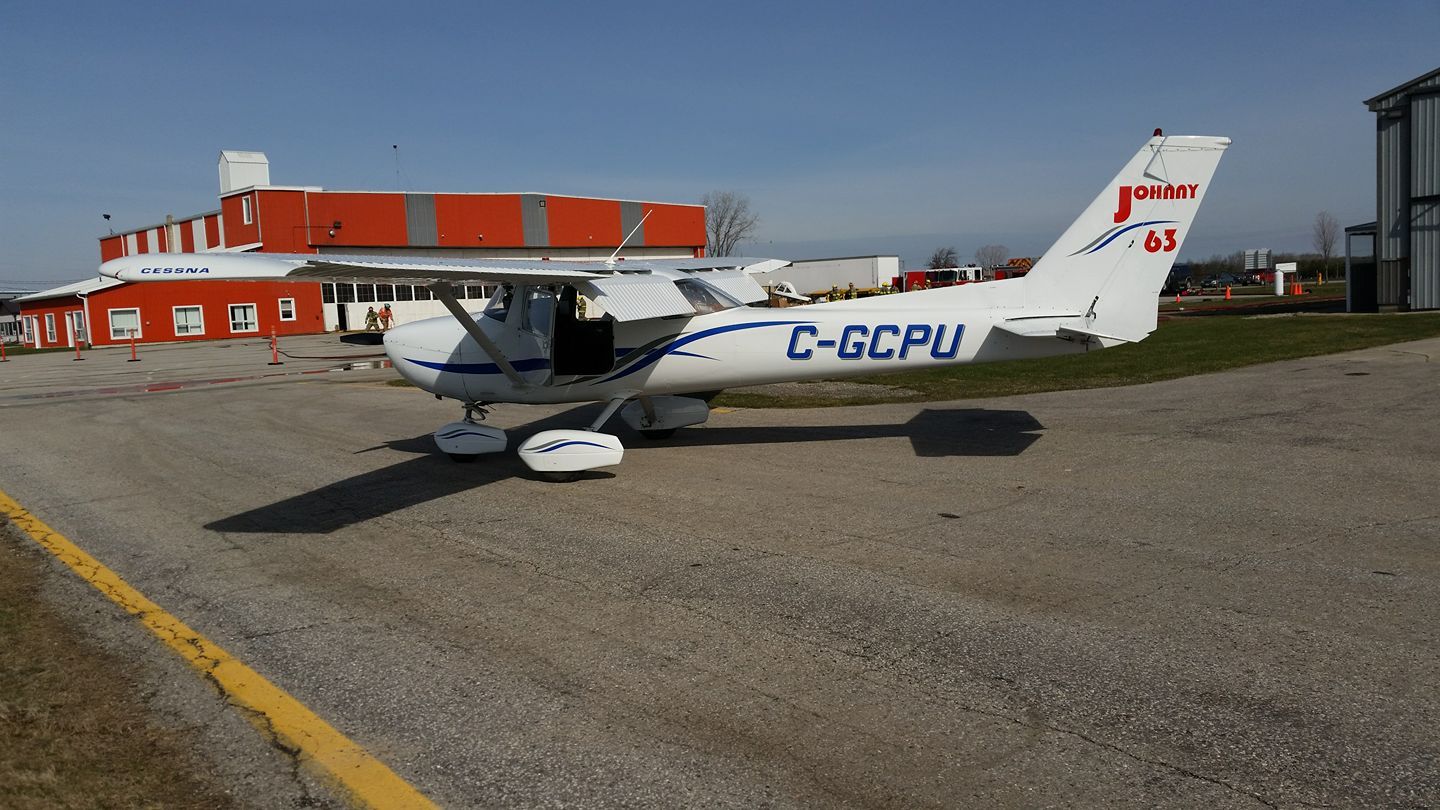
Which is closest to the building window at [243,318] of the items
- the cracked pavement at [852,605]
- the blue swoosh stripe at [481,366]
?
the cracked pavement at [852,605]

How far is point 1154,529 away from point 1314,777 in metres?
3.51

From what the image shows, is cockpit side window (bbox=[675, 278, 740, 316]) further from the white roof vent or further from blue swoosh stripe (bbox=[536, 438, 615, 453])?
the white roof vent

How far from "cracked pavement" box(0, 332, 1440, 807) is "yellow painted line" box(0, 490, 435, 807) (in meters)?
0.10

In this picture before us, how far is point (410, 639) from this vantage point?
16.6ft

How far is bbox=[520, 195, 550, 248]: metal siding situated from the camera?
56438mm

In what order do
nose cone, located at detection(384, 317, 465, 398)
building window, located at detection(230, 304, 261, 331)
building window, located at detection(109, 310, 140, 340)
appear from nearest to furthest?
nose cone, located at detection(384, 317, 465, 398) < building window, located at detection(109, 310, 140, 340) < building window, located at detection(230, 304, 261, 331)

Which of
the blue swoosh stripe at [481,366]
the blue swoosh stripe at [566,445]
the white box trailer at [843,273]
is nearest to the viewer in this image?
the blue swoosh stripe at [566,445]

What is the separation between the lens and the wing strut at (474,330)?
29.0 feet

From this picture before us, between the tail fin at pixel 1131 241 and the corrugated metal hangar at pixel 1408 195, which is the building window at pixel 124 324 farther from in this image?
the corrugated metal hangar at pixel 1408 195

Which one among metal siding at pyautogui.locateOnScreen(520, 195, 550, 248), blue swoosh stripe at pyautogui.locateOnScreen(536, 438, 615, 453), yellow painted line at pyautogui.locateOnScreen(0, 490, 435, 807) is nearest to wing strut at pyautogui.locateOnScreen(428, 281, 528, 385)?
blue swoosh stripe at pyautogui.locateOnScreen(536, 438, 615, 453)

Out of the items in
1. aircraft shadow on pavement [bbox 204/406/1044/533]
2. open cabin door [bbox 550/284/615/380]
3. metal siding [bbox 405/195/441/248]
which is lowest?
aircraft shadow on pavement [bbox 204/406/1044/533]

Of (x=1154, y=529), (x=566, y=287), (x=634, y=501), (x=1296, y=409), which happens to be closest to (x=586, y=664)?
(x=634, y=501)

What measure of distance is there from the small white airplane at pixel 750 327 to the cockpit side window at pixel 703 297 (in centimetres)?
2

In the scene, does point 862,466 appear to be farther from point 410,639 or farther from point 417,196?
point 417,196
